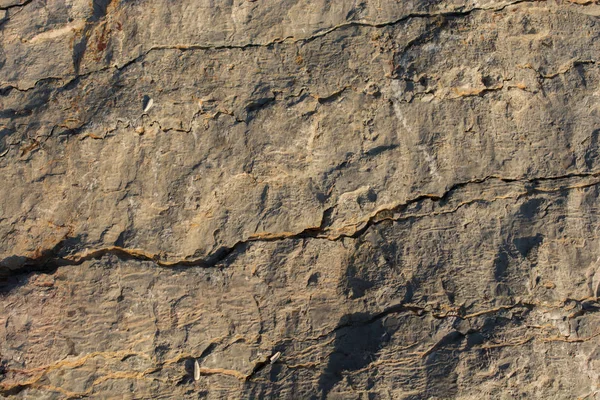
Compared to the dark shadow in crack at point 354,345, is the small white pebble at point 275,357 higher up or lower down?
lower down

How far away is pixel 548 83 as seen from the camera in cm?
254

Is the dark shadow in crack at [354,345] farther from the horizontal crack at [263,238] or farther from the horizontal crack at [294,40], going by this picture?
the horizontal crack at [294,40]

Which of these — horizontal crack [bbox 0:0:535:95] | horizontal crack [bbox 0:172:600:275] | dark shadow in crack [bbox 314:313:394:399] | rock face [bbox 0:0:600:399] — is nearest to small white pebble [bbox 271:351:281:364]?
rock face [bbox 0:0:600:399]

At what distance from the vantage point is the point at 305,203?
2441 mm

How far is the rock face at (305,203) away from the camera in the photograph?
2309mm

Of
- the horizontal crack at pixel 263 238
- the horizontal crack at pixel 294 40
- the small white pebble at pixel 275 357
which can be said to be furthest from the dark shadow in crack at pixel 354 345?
the horizontal crack at pixel 294 40

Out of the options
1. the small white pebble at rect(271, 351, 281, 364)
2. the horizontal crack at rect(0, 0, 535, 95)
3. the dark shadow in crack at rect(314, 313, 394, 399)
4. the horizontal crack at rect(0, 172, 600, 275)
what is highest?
the horizontal crack at rect(0, 0, 535, 95)

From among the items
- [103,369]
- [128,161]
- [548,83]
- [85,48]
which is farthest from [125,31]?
A: [548,83]

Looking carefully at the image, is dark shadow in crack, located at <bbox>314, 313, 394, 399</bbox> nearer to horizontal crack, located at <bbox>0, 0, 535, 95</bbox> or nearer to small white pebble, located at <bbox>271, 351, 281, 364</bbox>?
small white pebble, located at <bbox>271, 351, 281, 364</bbox>

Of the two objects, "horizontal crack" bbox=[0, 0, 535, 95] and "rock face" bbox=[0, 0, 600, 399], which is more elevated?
"horizontal crack" bbox=[0, 0, 535, 95]

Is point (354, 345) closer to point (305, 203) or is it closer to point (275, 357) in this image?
point (275, 357)

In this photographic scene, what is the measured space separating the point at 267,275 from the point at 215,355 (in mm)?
391

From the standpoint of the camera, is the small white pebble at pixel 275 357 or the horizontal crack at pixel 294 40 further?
the horizontal crack at pixel 294 40

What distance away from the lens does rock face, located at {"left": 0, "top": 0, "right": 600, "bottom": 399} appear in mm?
2309
